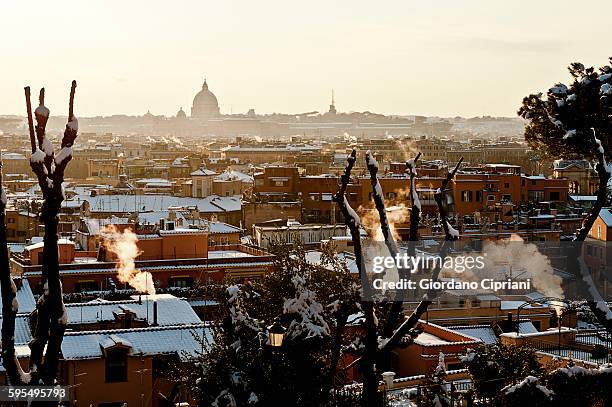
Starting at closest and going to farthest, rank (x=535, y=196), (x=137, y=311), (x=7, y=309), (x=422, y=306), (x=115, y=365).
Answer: (x=7, y=309) < (x=422, y=306) < (x=115, y=365) < (x=137, y=311) < (x=535, y=196)

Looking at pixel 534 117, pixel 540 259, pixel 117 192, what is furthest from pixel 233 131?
pixel 534 117

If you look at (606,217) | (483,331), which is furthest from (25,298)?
(606,217)

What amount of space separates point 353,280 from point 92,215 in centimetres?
2630

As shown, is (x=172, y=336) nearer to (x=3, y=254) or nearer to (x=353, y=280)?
(x=353, y=280)

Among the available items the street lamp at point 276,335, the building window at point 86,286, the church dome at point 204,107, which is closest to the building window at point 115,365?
the street lamp at point 276,335

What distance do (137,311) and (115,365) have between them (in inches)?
131

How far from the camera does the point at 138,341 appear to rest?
1232cm

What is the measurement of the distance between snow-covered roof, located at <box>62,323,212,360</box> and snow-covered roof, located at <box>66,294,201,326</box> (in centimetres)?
153

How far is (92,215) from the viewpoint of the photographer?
3228 cm

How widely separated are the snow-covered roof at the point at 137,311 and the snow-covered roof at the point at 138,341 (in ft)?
5.04

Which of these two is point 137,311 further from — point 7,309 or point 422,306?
point 7,309

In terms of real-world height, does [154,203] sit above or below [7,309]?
below

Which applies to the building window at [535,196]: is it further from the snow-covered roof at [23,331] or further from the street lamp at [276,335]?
the street lamp at [276,335]

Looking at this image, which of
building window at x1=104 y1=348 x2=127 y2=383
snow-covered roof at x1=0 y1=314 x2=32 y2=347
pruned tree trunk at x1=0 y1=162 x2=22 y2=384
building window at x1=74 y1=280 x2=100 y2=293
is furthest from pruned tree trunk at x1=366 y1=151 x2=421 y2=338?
building window at x1=74 y1=280 x2=100 y2=293
